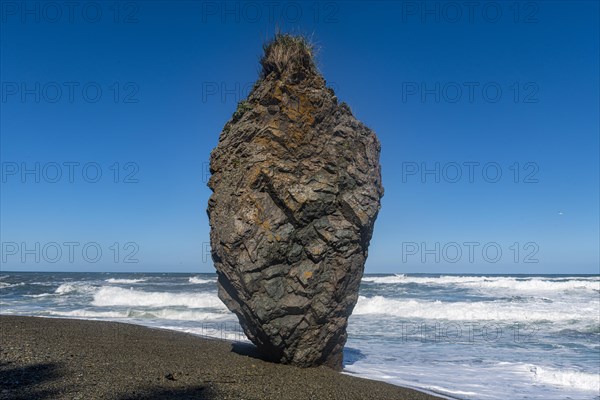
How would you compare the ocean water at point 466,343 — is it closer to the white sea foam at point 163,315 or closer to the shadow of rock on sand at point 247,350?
the white sea foam at point 163,315

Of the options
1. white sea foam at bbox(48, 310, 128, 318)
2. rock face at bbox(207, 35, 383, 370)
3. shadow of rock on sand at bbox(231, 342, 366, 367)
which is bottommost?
white sea foam at bbox(48, 310, 128, 318)

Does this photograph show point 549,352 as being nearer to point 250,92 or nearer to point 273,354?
point 273,354

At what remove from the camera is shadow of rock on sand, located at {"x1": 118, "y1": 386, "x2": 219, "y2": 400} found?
604cm

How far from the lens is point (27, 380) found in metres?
6.50

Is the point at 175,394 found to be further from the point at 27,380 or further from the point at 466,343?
the point at 466,343

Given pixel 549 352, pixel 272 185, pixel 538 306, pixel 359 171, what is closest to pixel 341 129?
pixel 359 171

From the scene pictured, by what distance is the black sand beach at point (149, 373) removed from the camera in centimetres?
630

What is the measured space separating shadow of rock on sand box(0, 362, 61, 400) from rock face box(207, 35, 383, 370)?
326 centimetres

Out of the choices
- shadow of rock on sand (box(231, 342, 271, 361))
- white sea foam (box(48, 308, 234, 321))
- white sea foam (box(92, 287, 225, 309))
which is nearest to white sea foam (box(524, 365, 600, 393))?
shadow of rock on sand (box(231, 342, 271, 361))

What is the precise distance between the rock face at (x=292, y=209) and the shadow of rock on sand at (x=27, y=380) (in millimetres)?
3261

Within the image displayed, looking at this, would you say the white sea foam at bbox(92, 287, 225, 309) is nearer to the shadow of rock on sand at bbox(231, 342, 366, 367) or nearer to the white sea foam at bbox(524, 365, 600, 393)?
the shadow of rock on sand at bbox(231, 342, 366, 367)

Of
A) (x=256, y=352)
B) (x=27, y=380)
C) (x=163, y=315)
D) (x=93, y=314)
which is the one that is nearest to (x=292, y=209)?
(x=256, y=352)

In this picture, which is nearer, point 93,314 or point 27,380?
point 27,380

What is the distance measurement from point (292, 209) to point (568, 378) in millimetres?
7472
